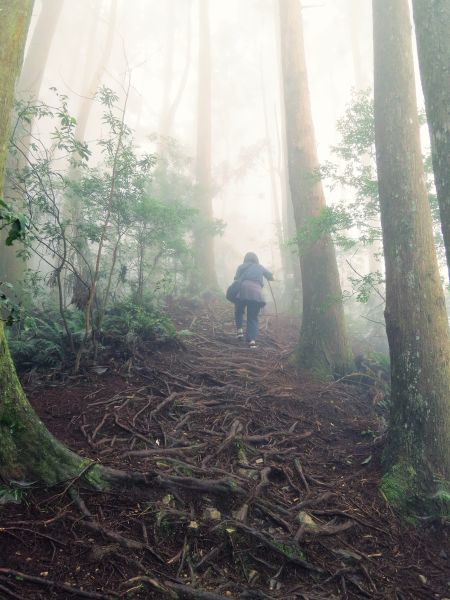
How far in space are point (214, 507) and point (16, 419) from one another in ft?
5.53

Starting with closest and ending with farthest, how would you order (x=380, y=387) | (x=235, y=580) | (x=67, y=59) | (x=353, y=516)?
1. (x=235, y=580)
2. (x=353, y=516)
3. (x=380, y=387)
4. (x=67, y=59)

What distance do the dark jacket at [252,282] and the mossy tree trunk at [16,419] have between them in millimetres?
5935

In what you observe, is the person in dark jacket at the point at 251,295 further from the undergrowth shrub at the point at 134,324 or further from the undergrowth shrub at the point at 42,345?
the undergrowth shrub at the point at 42,345

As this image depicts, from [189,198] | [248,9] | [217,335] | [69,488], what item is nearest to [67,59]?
[248,9]

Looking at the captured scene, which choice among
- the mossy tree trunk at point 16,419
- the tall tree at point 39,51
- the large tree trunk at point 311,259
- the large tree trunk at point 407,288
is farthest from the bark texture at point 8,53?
the tall tree at point 39,51

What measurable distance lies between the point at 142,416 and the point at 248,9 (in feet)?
96.5

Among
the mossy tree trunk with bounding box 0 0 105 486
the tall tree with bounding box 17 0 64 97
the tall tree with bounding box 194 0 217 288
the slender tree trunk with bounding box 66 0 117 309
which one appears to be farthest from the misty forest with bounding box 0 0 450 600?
the tall tree with bounding box 194 0 217 288

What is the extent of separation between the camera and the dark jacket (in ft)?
28.7

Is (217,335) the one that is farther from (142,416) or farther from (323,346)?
(142,416)

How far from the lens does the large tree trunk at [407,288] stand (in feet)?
13.3

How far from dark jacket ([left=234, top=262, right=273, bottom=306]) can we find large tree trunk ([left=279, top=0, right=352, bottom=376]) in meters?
1.39

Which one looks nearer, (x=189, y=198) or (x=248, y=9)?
(x=189, y=198)

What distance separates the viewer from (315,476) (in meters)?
4.15

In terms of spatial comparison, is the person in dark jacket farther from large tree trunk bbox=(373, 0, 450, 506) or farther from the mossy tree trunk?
the mossy tree trunk
